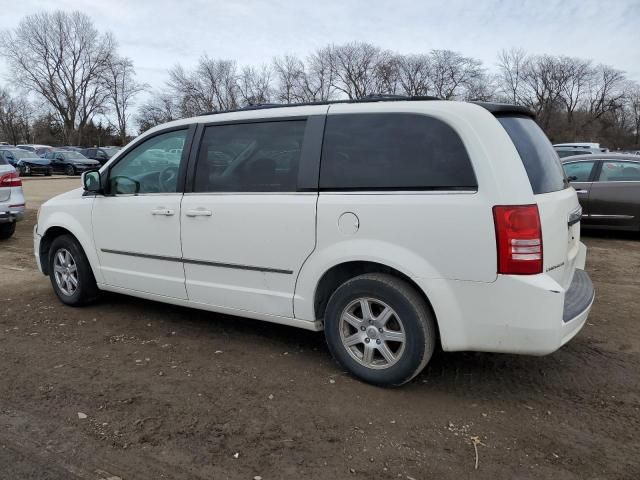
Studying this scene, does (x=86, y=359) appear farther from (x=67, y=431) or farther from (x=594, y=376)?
(x=594, y=376)

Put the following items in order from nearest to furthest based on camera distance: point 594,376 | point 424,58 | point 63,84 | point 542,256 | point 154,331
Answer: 1. point 542,256
2. point 594,376
3. point 154,331
4. point 424,58
5. point 63,84

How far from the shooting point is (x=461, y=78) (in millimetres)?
62344

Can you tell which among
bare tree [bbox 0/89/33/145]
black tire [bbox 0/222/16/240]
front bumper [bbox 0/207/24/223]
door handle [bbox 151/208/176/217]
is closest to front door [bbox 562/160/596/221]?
door handle [bbox 151/208/176/217]

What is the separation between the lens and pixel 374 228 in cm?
325

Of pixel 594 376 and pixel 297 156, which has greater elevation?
pixel 297 156

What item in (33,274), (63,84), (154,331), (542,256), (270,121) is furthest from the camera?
(63,84)

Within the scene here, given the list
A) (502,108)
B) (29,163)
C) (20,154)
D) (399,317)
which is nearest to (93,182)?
(399,317)

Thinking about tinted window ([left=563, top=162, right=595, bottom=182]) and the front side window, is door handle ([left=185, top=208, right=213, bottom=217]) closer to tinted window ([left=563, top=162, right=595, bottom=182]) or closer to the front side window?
the front side window

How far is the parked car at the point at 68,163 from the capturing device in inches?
1236

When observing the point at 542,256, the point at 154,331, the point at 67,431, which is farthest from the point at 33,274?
the point at 542,256

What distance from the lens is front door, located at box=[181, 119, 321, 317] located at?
3602mm

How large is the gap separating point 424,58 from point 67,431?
64839 mm

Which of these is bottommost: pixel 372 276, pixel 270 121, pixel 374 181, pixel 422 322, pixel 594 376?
pixel 594 376

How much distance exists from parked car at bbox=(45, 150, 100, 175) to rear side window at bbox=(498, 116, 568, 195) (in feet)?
103
